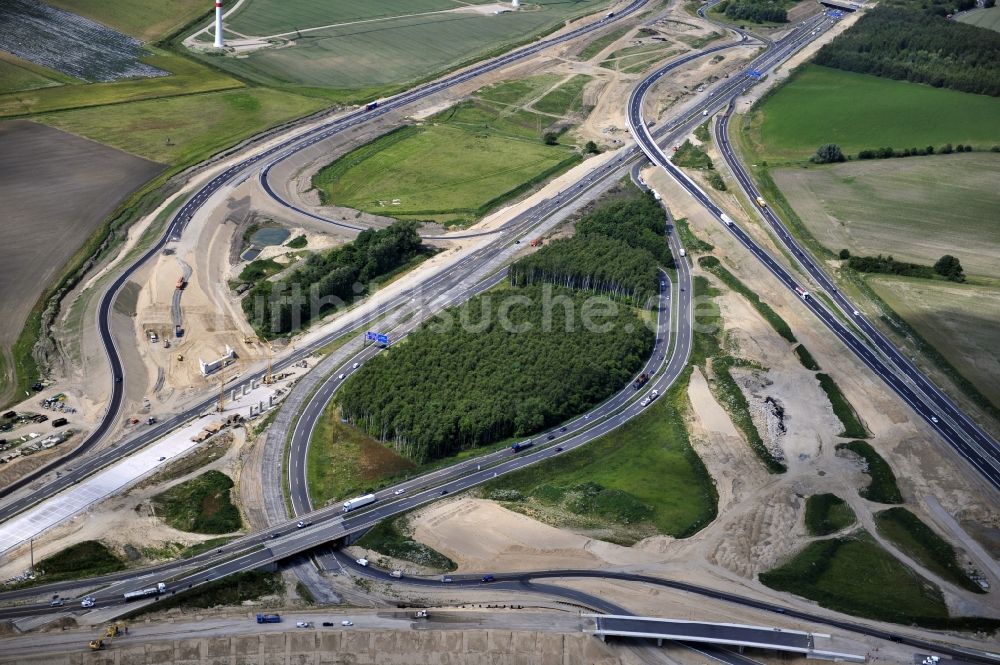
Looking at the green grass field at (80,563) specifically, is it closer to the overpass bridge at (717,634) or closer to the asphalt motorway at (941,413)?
the overpass bridge at (717,634)

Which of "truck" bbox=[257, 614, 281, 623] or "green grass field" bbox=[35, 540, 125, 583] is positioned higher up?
"green grass field" bbox=[35, 540, 125, 583]

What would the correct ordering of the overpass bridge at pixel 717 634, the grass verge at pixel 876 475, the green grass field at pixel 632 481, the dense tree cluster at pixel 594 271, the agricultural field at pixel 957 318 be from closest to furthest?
the overpass bridge at pixel 717 634
the green grass field at pixel 632 481
the grass verge at pixel 876 475
the agricultural field at pixel 957 318
the dense tree cluster at pixel 594 271

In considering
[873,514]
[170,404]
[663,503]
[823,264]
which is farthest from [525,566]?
[823,264]

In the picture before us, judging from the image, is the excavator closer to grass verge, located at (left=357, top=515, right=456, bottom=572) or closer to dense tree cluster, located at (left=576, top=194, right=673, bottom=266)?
grass verge, located at (left=357, top=515, right=456, bottom=572)

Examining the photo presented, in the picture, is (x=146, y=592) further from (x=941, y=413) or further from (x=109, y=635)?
(x=941, y=413)

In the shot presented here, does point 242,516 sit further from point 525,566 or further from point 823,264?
point 823,264

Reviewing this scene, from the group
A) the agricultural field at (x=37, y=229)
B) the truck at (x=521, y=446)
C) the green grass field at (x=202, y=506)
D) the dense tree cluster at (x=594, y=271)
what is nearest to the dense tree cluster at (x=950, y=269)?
the dense tree cluster at (x=594, y=271)

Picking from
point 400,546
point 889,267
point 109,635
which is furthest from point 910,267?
point 109,635

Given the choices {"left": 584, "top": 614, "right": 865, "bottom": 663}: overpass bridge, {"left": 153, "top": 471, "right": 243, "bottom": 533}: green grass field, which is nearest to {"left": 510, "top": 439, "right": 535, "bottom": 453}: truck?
{"left": 584, "top": 614, "right": 865, "bottom": 663}: overpass bridge
